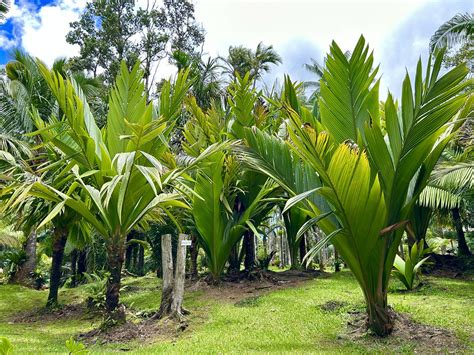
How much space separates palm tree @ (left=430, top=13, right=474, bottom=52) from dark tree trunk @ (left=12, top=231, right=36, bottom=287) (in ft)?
41.8

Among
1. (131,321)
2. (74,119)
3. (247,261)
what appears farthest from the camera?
(247,261)

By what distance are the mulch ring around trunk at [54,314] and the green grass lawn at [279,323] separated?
13 centimetres

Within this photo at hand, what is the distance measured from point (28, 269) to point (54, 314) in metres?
5.70

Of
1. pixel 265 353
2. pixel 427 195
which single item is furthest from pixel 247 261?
pixel 265 353

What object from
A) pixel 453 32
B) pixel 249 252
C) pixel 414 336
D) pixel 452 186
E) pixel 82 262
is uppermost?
pixel 453 32

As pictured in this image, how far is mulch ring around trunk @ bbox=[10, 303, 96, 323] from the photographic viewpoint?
750cm

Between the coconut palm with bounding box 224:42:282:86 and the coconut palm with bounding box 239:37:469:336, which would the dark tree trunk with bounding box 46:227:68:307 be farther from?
the coconut palm with bounding box 224:42:282:86

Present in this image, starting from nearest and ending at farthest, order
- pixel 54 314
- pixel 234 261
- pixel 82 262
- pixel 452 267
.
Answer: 1. pixel 54 314
2. pixel 234 261
3. pixel 452 267
4. pixel 82 262

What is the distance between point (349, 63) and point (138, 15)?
1572cm

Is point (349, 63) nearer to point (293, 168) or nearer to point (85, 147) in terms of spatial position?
point (293, 168)

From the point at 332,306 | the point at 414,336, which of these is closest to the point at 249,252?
the point at 332,306

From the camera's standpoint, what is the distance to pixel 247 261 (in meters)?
9.49

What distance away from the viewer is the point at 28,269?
12664 millimetres

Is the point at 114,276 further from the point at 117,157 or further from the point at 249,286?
the point at 249,286
